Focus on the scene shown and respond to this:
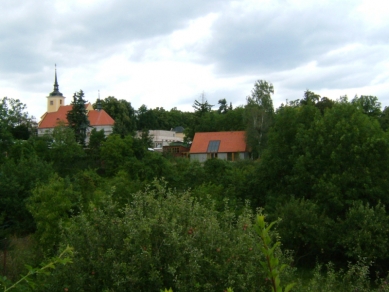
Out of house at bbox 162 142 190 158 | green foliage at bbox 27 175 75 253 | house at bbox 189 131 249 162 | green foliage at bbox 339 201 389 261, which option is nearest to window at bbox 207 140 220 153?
house at bbox 189 131 249 162

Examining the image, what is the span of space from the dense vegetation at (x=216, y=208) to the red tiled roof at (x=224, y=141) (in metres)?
3.30


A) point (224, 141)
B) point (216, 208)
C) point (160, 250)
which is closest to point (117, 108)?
point (224, 141)

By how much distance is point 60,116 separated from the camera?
83.4 metres

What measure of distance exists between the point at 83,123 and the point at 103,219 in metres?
50.9

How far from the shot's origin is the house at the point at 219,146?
60625 mm

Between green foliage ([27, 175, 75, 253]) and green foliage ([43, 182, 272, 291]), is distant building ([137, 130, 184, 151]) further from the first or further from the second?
green foliage ([43, 182, 272, 291])

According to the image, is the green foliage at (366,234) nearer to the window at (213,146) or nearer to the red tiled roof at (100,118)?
the window at (213,146)

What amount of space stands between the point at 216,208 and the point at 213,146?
4004 cm

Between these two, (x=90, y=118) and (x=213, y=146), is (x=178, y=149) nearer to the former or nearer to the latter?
(x=213, y=146)

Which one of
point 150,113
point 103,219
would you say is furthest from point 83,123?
point 103,219

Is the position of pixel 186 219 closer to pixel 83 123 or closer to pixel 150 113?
pixel 83 123

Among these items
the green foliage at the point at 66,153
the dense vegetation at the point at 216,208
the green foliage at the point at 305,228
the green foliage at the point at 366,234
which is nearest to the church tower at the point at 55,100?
the dense vegetation at the point at 216,208

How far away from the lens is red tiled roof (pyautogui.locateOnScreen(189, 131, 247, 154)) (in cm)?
6084

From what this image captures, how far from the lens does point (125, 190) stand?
88.0 ft
